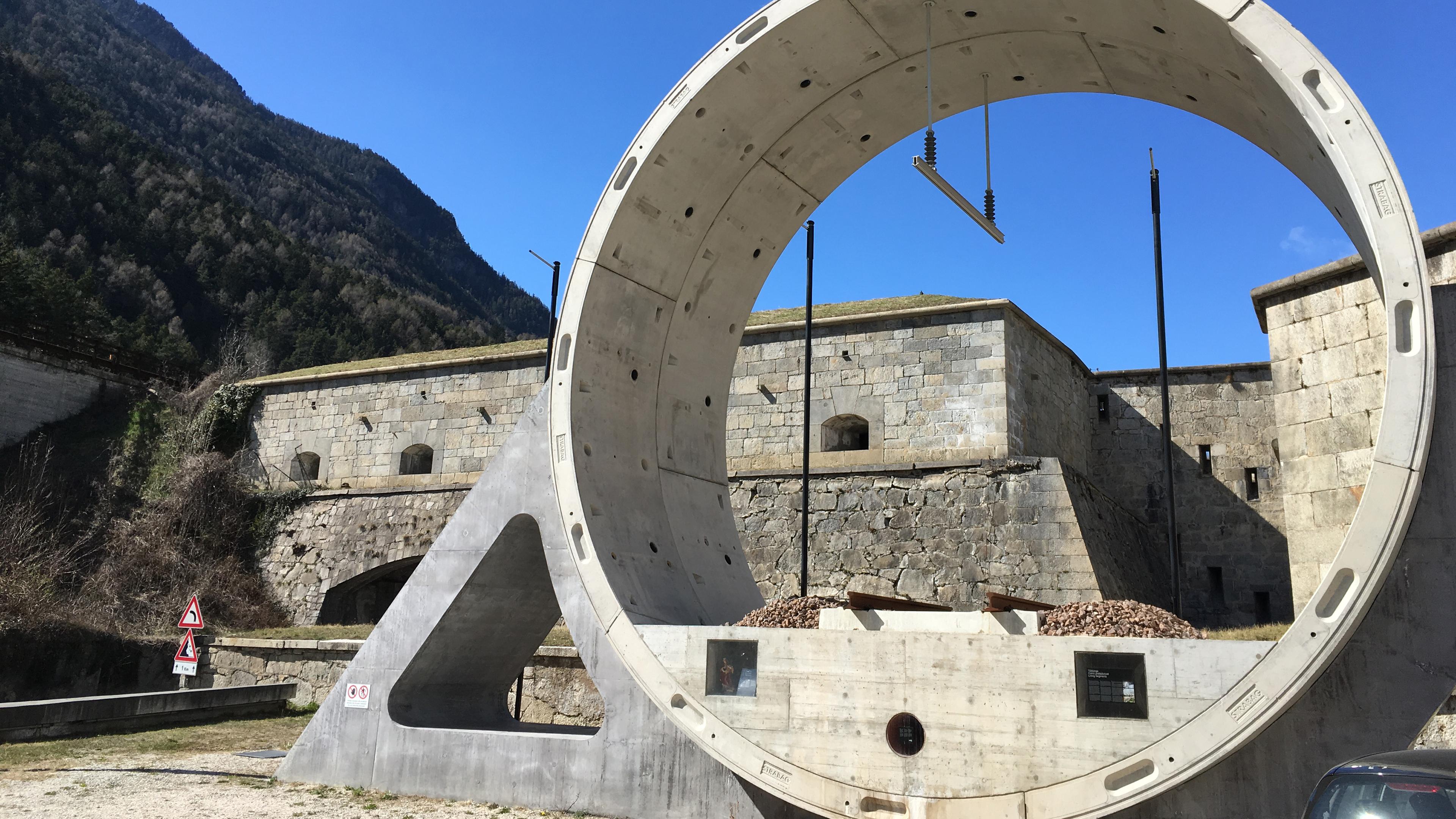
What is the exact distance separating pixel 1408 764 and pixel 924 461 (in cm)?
1268

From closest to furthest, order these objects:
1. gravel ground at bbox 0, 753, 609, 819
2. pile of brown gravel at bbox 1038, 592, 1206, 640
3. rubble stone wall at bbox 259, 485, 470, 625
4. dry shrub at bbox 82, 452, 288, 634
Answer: pile of brown gravel at bbox 1038, 592, 1206, 640
gravel ground at bbox 0, 753, 609, 819
dry shrub at bbox 82, 452, 288, 634
rubble stone wall at bbox 259, 485, 470, 625

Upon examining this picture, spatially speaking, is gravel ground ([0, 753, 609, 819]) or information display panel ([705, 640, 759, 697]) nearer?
information display panel ([705, 640, 759, 697])

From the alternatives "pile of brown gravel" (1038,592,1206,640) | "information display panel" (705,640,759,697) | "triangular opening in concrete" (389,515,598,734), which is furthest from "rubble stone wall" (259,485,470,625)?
"pile of brown gravel" (1038,592,1206,640)

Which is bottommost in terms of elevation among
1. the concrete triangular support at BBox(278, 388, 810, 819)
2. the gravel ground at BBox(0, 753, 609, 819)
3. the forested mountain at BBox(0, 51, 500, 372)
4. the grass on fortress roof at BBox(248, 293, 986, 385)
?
the gravel ground at BBox(0, 753, 609, 819)

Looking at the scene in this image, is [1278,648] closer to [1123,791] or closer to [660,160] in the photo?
[1123,791]

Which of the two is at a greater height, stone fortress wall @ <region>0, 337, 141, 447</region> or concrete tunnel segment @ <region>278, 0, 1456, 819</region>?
stone fortress wall @ <region>0, 337, 141, 447</region>

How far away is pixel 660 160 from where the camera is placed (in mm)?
7699

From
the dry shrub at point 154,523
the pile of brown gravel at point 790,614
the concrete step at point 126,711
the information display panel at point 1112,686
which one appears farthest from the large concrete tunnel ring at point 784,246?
the dry shrub at point 154,523

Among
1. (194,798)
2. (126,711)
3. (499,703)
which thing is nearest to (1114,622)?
(499,703)

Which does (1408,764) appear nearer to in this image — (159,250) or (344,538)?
(344,538)

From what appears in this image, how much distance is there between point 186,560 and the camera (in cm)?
2123

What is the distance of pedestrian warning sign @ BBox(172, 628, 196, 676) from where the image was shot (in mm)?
9977

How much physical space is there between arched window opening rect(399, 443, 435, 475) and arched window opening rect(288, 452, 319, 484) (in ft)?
8.69

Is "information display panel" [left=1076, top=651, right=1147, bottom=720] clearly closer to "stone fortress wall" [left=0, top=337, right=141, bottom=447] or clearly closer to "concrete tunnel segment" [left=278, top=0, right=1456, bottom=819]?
"concrete tunnel segment" [left=278, top=0, right=1456, bottom=819]
